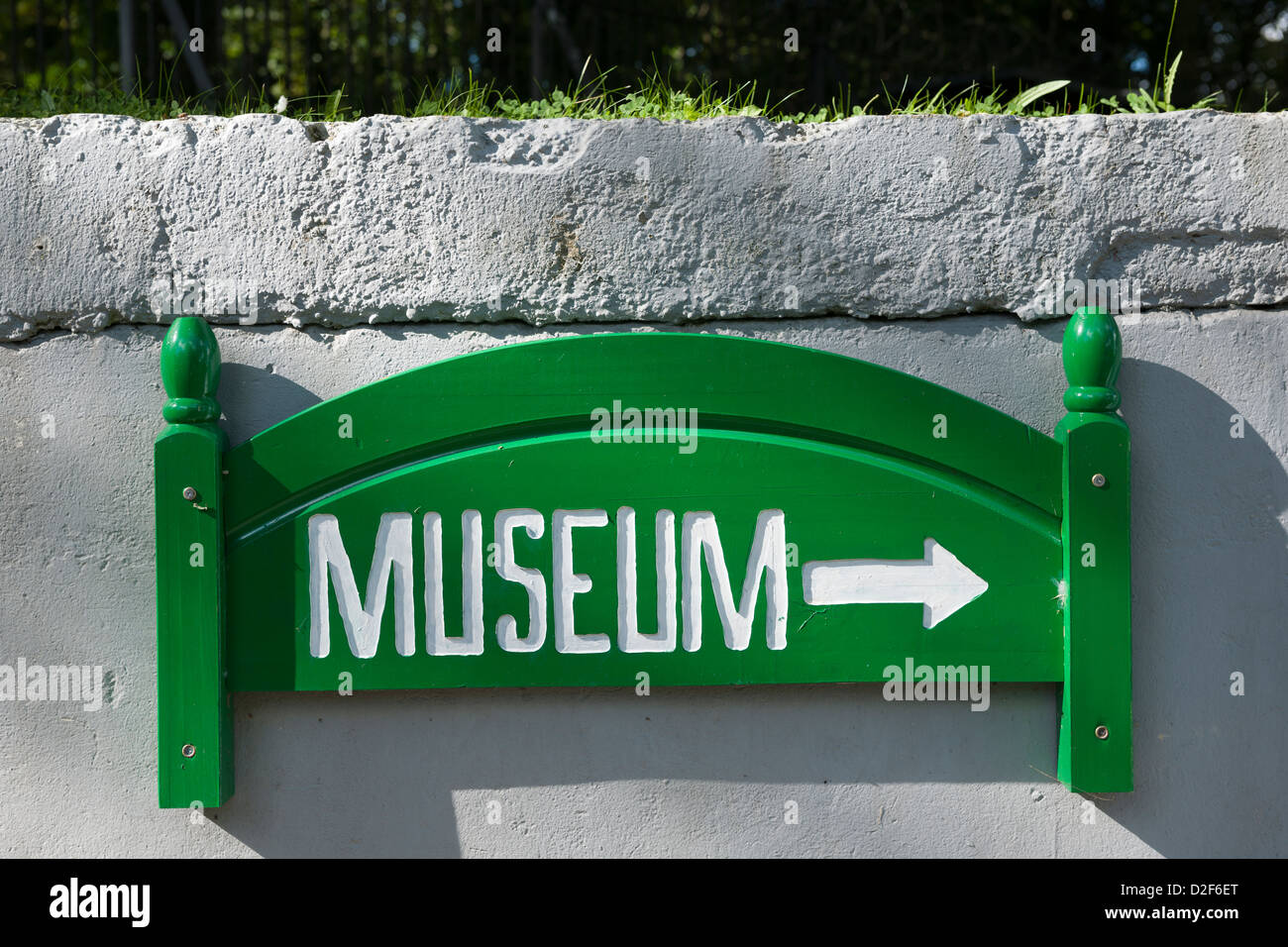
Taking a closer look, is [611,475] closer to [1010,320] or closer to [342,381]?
[342,381]

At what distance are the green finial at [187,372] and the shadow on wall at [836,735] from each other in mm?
118

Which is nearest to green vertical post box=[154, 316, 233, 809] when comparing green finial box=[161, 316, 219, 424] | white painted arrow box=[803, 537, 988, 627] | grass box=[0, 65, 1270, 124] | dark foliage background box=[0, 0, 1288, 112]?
green finial box=[161, 316, 219, 424]

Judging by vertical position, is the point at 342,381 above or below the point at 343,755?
above

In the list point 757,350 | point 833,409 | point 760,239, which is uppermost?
point 760,239

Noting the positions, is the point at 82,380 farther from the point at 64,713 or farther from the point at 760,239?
the point at 760,239

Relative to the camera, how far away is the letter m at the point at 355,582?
5.93 ft

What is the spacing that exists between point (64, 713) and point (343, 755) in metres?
0.56

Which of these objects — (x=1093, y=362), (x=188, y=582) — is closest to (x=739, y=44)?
(x=1093, y=362)

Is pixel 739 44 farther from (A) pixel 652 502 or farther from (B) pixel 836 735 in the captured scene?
(B) pixel 836 735

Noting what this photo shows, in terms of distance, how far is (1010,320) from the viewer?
193 cm

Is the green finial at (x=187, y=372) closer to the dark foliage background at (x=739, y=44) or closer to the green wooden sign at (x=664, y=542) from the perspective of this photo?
the green wooden sign at (x=664, y=542)

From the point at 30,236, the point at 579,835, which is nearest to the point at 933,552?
the point at 579,835

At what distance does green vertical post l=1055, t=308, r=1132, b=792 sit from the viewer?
1802mm

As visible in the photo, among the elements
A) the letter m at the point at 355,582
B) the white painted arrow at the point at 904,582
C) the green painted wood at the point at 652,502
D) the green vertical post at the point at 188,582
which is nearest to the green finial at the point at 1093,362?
the green painted wood at the point at 652,502
